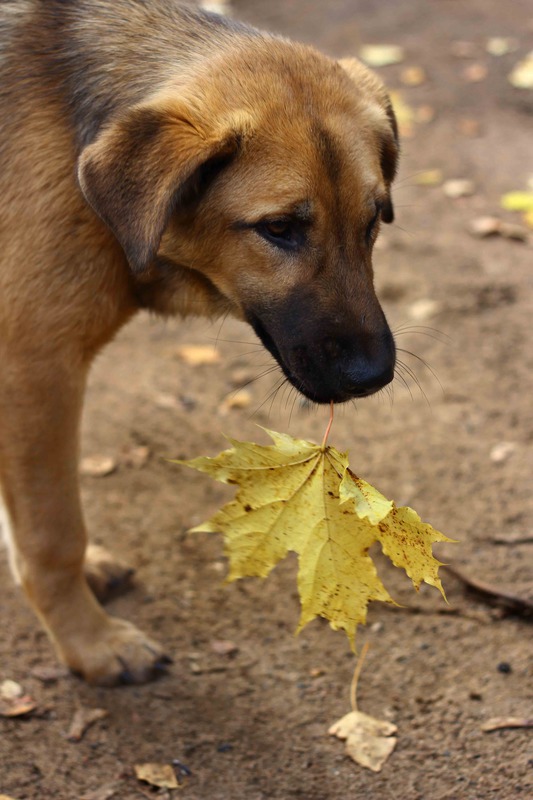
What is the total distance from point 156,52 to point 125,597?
2.19m

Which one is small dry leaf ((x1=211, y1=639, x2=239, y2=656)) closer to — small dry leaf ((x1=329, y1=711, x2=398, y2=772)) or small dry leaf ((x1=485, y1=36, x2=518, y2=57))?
small dry leaf ((x1=329, y1=711, x2=398, y2=772))

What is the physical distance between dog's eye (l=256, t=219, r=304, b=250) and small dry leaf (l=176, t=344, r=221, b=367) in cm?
263

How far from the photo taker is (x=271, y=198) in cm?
293

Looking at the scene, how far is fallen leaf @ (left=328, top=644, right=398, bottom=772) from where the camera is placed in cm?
311

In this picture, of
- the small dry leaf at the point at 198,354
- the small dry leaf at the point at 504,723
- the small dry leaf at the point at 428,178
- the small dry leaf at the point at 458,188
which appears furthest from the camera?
the small dry leaf at the point at 428,178

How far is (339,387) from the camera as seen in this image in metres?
2.98

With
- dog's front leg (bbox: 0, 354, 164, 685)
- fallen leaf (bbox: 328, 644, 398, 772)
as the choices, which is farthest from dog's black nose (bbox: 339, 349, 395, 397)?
fallen leaf (bbox: 328, 644, 398, 772)

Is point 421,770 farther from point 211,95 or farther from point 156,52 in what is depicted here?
point 156,52

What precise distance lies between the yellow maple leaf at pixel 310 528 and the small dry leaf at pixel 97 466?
6.47 feet

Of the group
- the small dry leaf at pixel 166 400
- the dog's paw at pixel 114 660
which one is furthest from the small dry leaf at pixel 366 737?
the small dry leaf at pixel 166 400

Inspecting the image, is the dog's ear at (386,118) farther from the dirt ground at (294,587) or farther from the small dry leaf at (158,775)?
the small dry leaf at (158,775)

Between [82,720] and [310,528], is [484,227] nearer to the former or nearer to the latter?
[310,528]

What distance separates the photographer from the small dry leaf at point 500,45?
9.11 meters

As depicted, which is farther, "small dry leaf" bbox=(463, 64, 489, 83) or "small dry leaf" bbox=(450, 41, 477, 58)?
"small dry leaf" bbox=(450, 41, 477, 58)
